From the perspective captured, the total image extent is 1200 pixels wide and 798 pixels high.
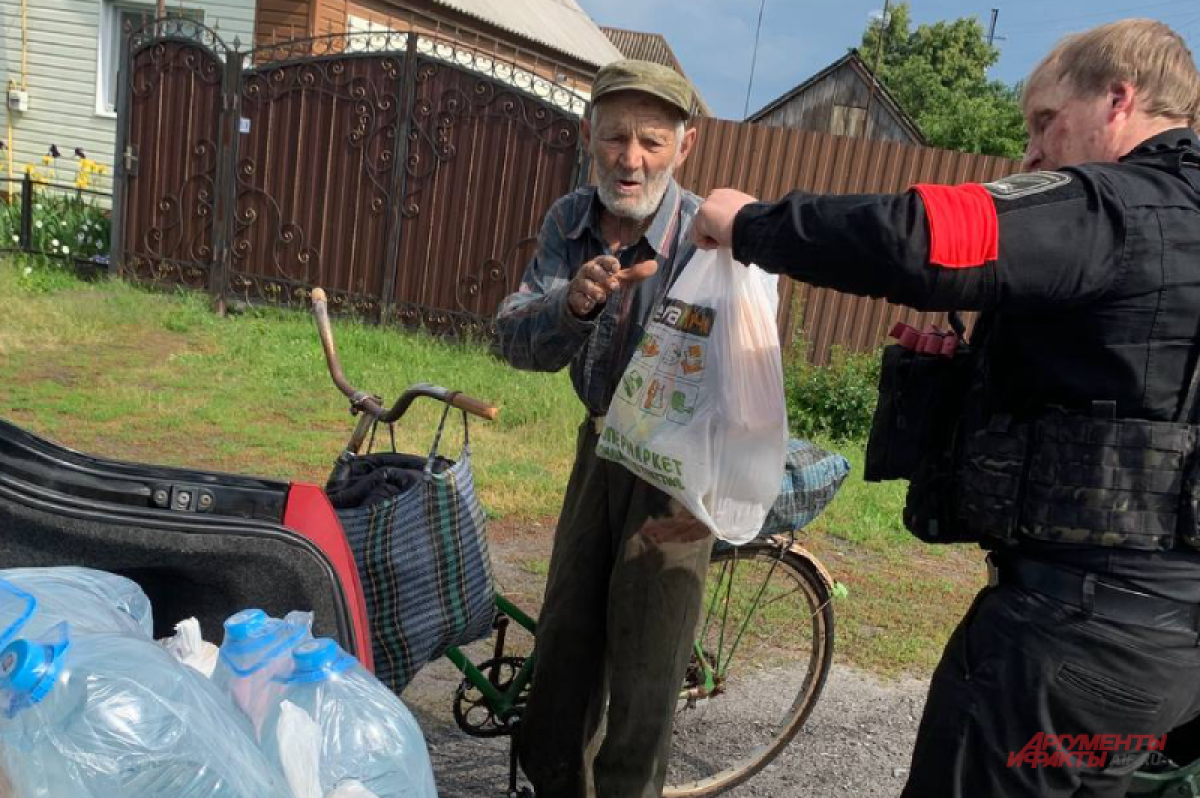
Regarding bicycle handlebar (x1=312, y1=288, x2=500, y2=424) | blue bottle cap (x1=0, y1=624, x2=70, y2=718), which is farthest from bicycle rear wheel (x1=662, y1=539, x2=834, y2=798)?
blue bottle cap (x1=0, y1=624, x2=70, y2=718)

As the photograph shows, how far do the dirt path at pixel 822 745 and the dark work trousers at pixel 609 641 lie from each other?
0.49 m

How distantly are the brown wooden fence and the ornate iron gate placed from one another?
3.94 ft

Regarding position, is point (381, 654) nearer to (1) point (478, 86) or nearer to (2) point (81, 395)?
(2) point (81, 395)

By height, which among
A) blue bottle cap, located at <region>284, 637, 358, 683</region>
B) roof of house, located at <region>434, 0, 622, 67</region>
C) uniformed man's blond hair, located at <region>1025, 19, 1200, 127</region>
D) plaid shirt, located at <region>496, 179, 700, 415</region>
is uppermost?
roof of house, located at <region>434, 0, 622, 67</region>

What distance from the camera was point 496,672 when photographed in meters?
2.86

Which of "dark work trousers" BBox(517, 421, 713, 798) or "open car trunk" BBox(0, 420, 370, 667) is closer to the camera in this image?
"open car trunk" BBox(0, 420, 370, 667)

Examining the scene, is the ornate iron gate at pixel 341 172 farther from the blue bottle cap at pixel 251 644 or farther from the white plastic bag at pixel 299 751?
the white plastic bag at pixel 299 751

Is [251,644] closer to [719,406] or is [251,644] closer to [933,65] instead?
[719,406]

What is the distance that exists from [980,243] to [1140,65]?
0.46 m

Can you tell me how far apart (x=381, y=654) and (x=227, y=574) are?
647 millimetres

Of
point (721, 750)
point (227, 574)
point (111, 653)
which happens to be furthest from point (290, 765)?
point (721, 750)

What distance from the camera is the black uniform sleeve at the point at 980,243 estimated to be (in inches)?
57.4

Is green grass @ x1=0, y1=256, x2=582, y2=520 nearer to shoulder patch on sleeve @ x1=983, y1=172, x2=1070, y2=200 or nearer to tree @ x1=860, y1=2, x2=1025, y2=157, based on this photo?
shoulder patch on sleeve @ x1=983, y1=172, x2=1070, y2=200

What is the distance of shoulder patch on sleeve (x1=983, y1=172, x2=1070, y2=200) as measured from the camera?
1492mm
